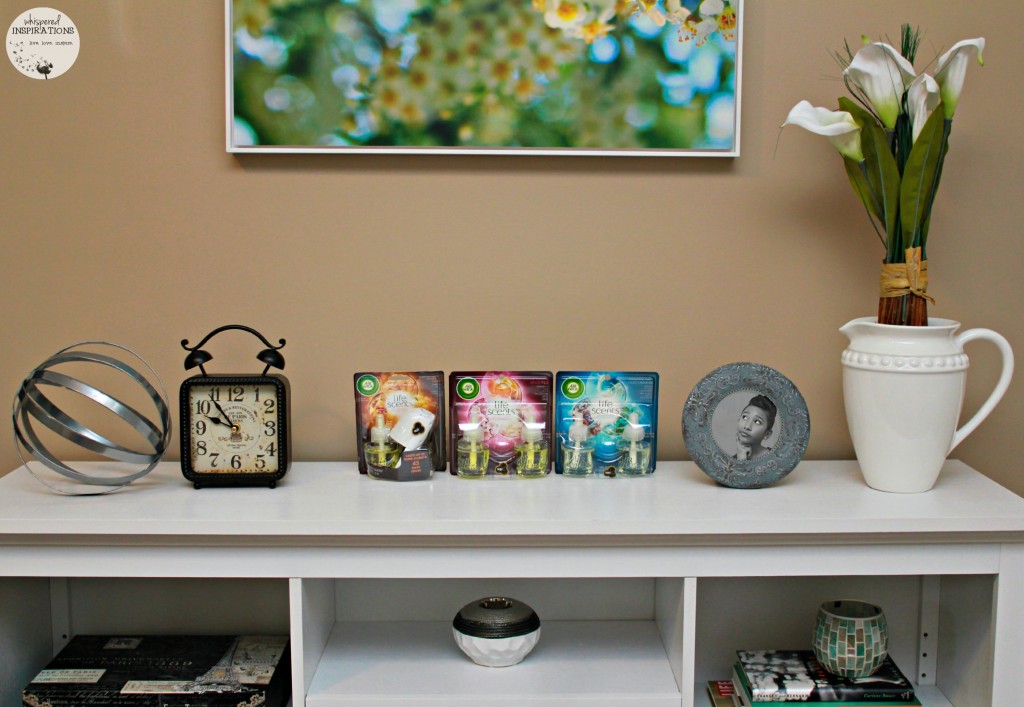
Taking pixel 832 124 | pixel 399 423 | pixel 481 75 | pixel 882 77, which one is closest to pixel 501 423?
pixel 399 423

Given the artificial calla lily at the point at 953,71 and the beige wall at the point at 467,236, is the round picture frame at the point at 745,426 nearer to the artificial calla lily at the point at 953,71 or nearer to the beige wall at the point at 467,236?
the beige wall at the point at 467,236

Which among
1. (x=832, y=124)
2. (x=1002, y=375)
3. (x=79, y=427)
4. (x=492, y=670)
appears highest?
(x=832, y=124)

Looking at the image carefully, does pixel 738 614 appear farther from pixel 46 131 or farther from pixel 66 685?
pixel 46 131

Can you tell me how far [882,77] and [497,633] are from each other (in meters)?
1.08

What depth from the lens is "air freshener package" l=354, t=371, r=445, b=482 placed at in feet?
5.16

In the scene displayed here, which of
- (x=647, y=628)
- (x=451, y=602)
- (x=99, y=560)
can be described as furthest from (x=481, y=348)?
(x=99, y=560)

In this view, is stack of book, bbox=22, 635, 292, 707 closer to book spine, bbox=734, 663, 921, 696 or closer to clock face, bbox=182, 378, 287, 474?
clock face, bbox=182, 378, 287, 474

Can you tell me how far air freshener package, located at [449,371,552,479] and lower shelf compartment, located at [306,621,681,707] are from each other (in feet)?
1.04

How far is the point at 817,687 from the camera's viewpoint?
154 centimetres

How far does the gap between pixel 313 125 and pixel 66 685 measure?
1.04 m

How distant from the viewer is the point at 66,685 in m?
1.54

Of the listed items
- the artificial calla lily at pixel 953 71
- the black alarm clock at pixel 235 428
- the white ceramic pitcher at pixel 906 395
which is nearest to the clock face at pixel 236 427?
the black alarm clock at pixel 235 428

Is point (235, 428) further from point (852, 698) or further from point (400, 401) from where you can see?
point (852, 698)

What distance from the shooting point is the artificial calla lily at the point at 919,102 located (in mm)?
1457
